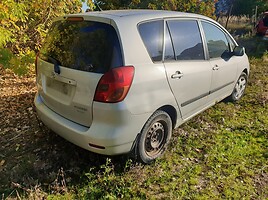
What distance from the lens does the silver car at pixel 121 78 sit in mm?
2311

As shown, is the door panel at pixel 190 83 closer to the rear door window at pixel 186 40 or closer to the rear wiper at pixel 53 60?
the rear door window at pixel 186 40

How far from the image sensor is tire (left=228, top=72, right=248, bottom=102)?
181 inches

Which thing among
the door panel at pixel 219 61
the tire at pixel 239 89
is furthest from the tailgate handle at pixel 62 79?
the tire at pixel 239 89

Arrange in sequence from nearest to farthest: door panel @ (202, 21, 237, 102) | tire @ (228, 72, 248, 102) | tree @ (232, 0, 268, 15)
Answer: door panel @ (202, 21, 237, 102) < tire @ (228, 72, 248, 102) < tree @ (232, 0, 268, 15)

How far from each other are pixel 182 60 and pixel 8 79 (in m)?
4.80

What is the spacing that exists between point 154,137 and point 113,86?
98 centimetres

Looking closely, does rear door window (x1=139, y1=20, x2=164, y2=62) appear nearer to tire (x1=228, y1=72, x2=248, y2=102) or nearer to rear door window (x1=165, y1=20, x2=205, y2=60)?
rear door window (x1=165, y1=20, x2=205, y2=60)

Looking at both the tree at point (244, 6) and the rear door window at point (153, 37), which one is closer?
the rear door window at point (153, 37)

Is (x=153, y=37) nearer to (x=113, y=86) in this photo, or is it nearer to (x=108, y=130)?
(x=113, y=86)

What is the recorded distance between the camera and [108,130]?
2332 mm

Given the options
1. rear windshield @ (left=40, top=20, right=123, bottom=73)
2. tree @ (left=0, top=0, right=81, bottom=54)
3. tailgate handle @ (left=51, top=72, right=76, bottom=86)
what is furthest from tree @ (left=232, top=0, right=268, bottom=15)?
tailgate handle @ (left=51, top=72, right=76, bottom=86)

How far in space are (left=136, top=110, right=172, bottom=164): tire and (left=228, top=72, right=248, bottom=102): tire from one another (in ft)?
7.14

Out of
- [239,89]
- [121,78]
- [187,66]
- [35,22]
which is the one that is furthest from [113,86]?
[35,22]

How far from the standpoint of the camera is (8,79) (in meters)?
5.99
